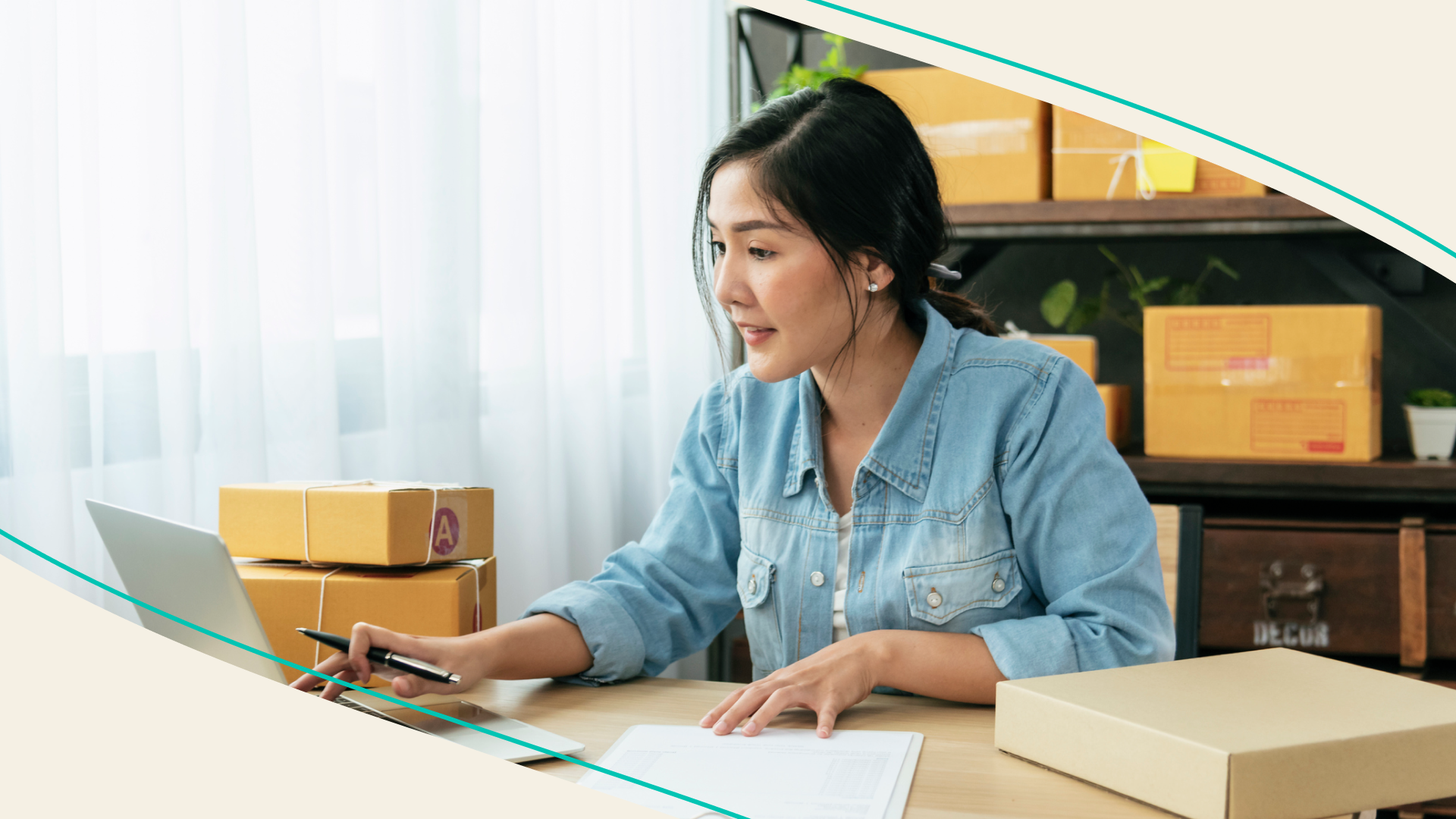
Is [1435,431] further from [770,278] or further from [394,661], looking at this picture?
[394,661]

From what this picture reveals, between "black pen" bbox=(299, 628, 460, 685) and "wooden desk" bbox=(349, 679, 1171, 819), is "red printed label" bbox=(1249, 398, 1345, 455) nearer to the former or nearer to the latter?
"wooden desk" bbox=(349, 679, 1171, 819)

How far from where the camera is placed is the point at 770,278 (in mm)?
584

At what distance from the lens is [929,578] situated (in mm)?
601

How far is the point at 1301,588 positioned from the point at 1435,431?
0.22 meters

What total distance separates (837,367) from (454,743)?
13.9 inches

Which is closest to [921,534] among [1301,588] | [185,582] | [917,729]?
[917,729]

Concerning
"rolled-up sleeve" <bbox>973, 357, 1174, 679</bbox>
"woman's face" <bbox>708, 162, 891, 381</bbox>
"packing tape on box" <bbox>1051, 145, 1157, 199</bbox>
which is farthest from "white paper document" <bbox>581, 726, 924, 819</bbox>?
"packing tape on box" <bbox>1051, 145, 1157, 199</bbox>

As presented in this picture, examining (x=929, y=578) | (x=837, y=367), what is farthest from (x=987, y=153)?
(x=929, y=578)

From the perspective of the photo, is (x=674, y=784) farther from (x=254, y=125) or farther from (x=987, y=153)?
(x=987, y=153)

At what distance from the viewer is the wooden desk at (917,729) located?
396 mm

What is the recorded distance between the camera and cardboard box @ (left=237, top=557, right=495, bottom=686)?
0.48 meters

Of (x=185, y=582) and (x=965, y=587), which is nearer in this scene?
(x=185, y=582)

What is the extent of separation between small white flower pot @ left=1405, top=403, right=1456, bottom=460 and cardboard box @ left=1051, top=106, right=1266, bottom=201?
0.92ft

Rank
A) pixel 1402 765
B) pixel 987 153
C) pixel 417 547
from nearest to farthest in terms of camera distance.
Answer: pixel 1402 765
pixel 417 547
pixel 987 153
